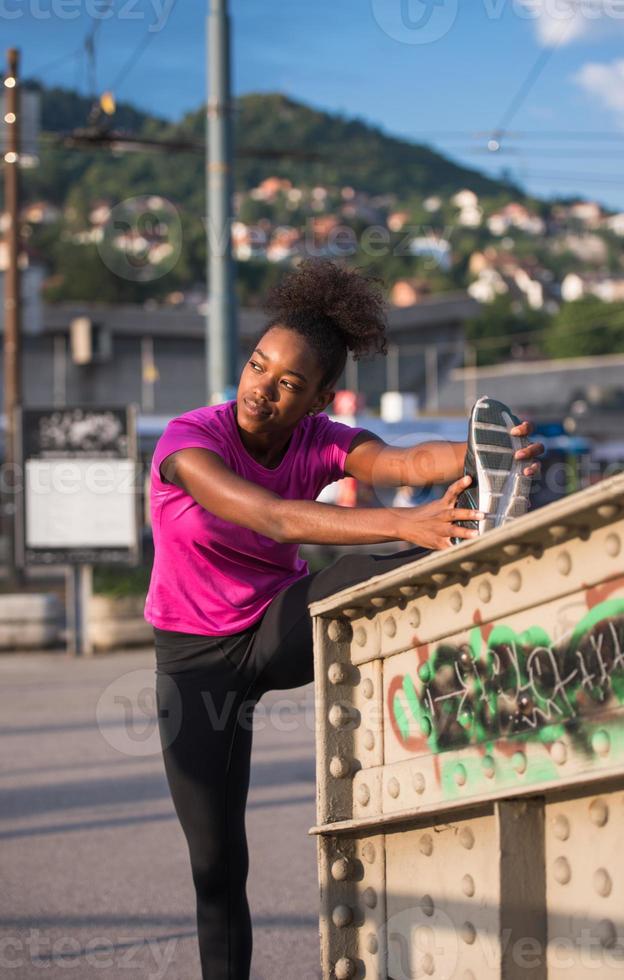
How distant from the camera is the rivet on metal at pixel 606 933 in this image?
219 cm

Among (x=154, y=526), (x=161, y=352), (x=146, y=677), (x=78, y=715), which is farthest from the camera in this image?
(x=161, y=352)

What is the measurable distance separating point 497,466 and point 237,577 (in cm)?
87

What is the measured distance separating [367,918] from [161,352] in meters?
47.6

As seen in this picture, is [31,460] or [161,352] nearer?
[31,460]

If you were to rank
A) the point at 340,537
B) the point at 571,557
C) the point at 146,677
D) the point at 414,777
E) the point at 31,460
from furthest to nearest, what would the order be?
1. the point at 31,460
2. the point at 146,677
3. the point at 340,537
4. the point at 414,777
5. the point at 571,557

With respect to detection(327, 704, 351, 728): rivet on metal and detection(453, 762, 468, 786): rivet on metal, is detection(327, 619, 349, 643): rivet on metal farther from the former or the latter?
detection(453, 762, 468, 786): rivet on metal

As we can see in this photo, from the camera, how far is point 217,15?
13359 mm

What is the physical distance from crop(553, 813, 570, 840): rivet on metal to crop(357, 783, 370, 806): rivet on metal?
1.85ft

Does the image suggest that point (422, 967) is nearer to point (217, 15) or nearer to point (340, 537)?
point (340, 537)

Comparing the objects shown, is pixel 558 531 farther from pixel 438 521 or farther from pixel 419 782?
pixel 419 782

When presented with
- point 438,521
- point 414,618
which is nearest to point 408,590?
point 414,618

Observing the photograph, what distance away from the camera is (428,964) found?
263 centimetres

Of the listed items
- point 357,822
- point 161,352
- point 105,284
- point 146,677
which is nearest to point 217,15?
point 146,677

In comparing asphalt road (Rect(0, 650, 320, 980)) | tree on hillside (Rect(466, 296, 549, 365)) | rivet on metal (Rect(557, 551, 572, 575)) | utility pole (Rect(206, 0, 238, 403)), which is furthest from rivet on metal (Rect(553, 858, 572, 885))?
tree on hillside (Rect(466, 296, 549, 365))
